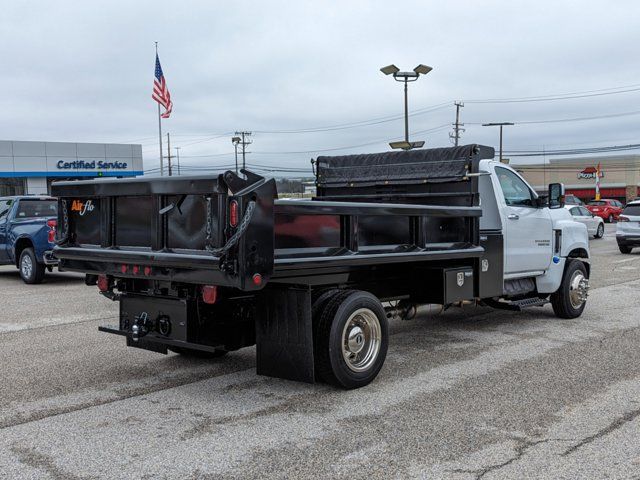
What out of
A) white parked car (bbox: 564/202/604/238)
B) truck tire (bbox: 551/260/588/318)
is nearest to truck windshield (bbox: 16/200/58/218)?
truck tire (bbox: 551/260/588/318)

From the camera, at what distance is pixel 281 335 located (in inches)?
231

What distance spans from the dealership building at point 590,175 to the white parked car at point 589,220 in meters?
50.3

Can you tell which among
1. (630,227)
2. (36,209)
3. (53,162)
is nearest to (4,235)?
(36,209)

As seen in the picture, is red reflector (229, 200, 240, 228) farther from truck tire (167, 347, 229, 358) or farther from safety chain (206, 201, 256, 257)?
truck tire (167, 347, 229, 358)

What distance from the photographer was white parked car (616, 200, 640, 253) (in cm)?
2136

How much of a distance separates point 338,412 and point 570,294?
5.38 meters

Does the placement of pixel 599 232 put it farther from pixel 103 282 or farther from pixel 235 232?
pixel 235 232

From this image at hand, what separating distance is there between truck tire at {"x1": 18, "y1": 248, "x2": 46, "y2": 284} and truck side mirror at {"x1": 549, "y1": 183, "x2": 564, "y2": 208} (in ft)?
33.1

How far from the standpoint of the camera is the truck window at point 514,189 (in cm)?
860

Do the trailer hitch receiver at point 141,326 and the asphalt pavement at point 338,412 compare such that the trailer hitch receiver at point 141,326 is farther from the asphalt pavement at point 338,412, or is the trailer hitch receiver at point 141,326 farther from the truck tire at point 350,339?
the truck tire at point 350,339

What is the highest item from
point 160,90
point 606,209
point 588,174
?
point 160,90

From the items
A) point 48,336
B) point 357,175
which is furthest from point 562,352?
point 48,336

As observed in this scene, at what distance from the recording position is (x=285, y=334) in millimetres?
5840

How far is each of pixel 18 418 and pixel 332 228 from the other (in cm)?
288
